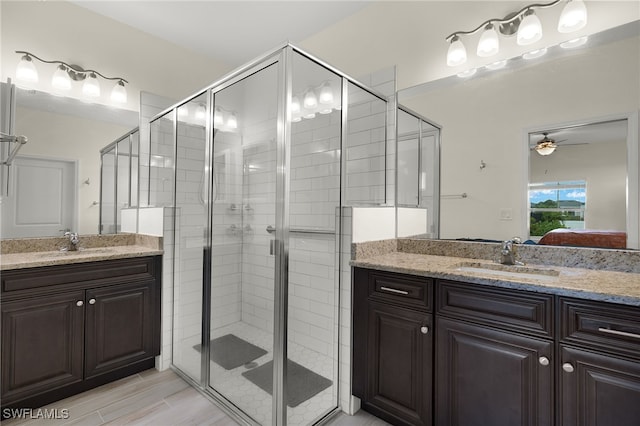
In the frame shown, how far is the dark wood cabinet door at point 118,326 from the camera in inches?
78.4

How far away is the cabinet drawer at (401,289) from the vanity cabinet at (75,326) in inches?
67.0

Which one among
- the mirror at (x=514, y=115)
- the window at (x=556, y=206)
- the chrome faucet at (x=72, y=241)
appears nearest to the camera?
the mirror at (x=514, y=115)

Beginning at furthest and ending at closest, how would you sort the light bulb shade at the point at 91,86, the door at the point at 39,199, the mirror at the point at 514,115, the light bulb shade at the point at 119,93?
the light bulb shade at the point at 119,93 < the light bulb shade at the point at 91,86 < the door at the point at 39,199 < the mirror at the point at 514,115

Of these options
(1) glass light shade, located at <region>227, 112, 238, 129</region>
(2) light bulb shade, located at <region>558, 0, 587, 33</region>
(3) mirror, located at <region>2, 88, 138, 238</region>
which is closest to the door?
(3) mirror, located at <region>2, 88, 138, 238</region>

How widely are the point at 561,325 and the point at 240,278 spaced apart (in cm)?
166

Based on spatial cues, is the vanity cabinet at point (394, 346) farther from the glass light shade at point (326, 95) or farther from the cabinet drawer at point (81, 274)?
the cabinet drawer at point (81, 274)

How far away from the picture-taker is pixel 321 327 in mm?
1844

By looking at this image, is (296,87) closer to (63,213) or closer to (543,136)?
(543,136)

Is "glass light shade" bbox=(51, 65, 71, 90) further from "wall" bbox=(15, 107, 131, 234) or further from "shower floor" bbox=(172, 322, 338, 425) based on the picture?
"shower floor" bbox=(172, 322, 338, 425)

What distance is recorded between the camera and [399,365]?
63.5 inches

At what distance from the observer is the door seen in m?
2.05

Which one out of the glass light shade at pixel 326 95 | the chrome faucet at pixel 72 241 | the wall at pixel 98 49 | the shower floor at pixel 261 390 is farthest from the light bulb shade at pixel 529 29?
the chrome faucet at pixel 72 241

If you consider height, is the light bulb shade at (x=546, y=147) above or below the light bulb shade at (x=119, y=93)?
below

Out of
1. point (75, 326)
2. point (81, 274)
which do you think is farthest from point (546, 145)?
point (75, 326)
